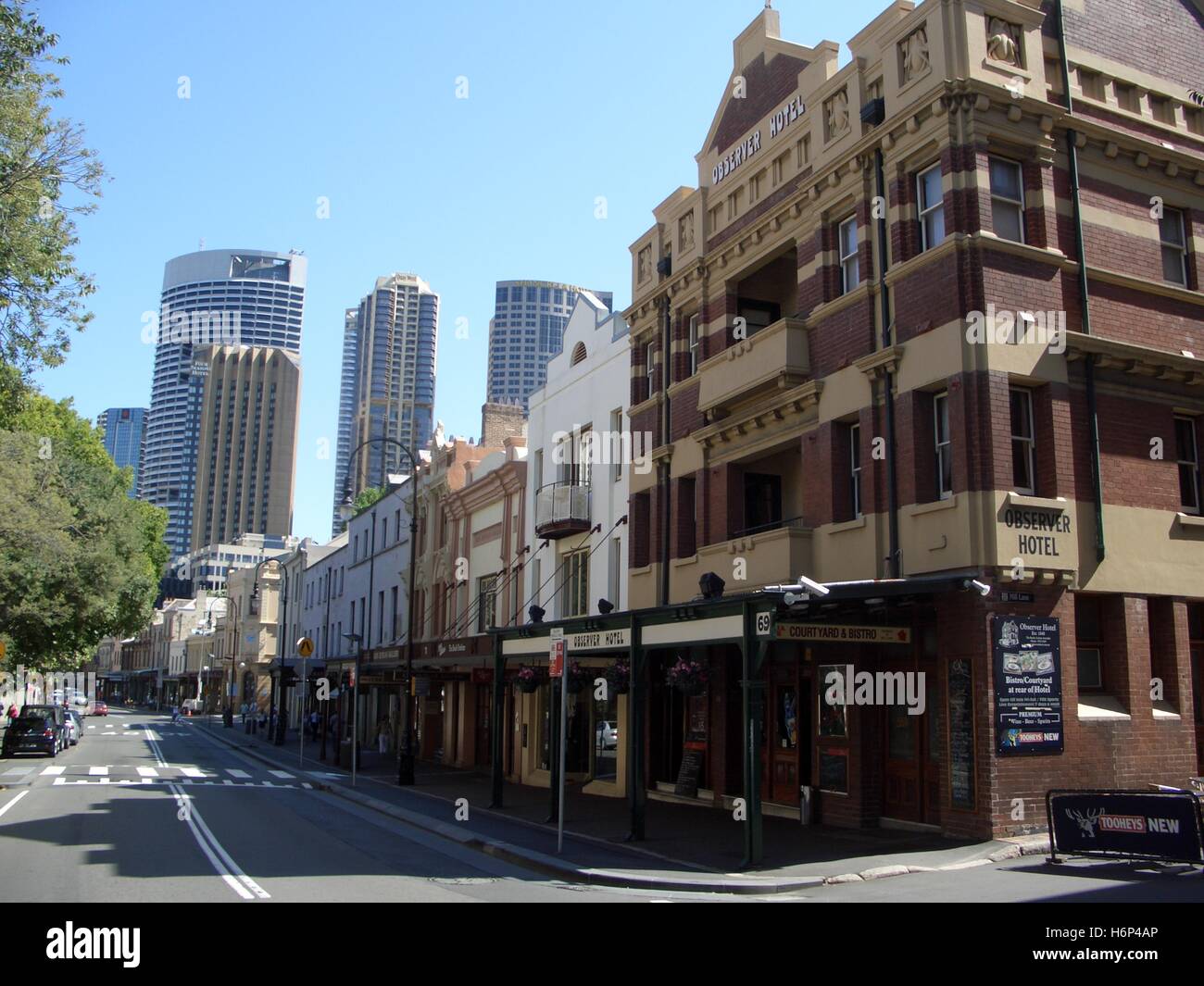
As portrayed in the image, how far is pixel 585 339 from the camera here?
1141 inches

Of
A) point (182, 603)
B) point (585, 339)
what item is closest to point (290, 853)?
point (585, 339)

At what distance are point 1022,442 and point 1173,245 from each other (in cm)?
538

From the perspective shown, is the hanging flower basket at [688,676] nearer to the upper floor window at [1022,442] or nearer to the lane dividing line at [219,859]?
the upper floor window at [1022,442]

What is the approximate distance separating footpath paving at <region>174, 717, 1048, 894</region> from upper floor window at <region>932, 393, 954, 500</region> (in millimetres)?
4993

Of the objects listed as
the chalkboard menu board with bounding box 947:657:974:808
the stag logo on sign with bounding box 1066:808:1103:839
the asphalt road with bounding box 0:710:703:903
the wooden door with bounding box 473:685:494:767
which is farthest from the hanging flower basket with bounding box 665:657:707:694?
the wooden door with bounding box 473:685:494:767

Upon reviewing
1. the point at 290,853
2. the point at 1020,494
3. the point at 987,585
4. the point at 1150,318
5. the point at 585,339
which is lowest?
the point at 290,853

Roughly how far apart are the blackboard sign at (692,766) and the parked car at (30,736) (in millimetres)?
26698

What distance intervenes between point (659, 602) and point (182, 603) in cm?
12139

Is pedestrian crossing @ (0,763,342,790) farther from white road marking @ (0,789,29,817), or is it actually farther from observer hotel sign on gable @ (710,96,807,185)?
observer hotel sign on gable @ (710,96,807,185)

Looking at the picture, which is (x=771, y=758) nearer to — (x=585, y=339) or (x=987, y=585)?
(x=987, y=585)

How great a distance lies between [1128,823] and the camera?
11.7m

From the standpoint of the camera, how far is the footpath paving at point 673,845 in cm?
1225

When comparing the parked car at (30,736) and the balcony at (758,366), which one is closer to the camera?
the balcony at (758,366)
